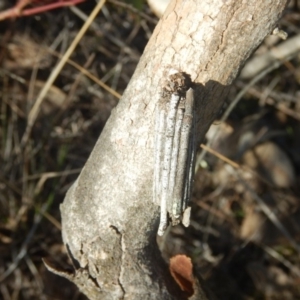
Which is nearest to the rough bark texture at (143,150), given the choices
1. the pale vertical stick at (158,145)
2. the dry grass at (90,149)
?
the pale vertical stick at (158,145)

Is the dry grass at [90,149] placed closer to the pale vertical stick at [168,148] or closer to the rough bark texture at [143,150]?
the rough bark texture at [143,150]

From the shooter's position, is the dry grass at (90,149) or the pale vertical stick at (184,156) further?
the dry grass at (90,149)

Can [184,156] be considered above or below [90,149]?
above

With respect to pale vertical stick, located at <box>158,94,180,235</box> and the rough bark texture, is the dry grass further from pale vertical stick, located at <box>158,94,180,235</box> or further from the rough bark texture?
pale vertical stick, located at <box>158,94,180,235</box>

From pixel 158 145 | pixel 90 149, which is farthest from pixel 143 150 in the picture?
pixel 90 149

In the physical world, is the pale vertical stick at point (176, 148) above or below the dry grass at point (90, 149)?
above

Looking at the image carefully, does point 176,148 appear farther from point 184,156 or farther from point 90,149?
point 90,149
